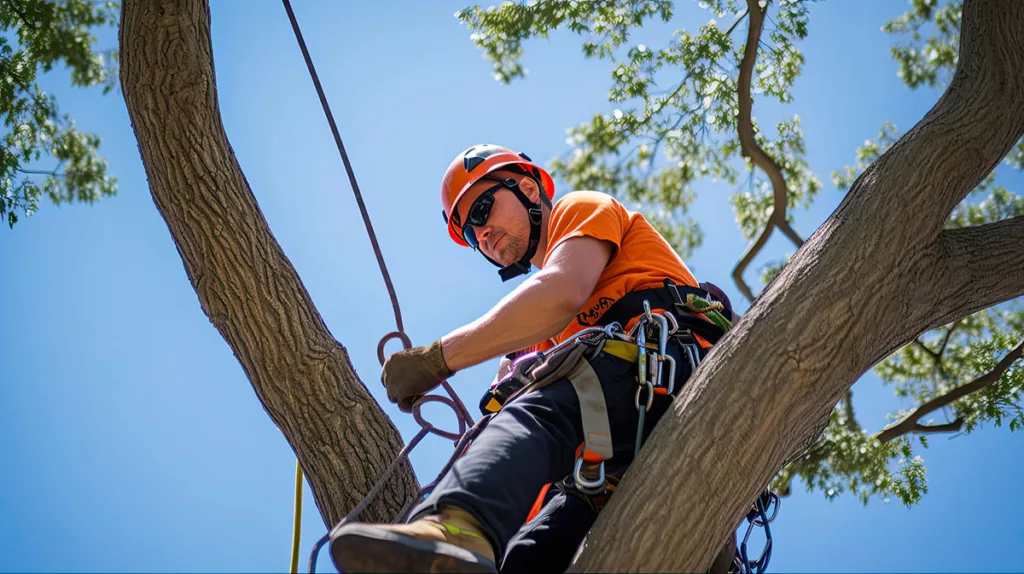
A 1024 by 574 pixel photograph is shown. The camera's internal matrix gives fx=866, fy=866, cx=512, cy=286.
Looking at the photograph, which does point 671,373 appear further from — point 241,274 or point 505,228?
point 241,274

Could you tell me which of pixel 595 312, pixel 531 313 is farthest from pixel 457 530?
pixel 595 312

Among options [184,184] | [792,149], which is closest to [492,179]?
[184,184]

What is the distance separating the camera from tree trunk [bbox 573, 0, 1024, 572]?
1.95 metres

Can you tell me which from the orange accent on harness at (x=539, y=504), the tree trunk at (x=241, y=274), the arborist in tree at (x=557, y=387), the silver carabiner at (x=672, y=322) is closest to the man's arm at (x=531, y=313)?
the arborist in tree at (x=557, y=387)

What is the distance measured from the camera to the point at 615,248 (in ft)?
8.70

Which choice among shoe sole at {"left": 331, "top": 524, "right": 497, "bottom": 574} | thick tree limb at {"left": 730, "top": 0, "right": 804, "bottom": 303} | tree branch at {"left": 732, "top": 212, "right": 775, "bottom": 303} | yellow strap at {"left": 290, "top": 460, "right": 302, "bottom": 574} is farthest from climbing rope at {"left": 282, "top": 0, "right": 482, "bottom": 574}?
tree branch at {"left": 732, "top": 212, "right": 775, "bottom": 303}

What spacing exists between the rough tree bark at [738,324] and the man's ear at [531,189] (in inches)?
35.0

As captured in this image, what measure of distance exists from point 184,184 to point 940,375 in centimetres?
565

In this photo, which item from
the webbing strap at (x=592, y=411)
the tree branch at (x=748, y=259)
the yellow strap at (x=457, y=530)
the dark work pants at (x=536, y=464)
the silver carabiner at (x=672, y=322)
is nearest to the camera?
the yellow strap at (x=457, y=530)

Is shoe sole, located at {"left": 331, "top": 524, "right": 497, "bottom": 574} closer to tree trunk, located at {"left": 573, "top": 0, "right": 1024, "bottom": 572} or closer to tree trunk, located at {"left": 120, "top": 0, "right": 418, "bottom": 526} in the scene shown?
tree trunk, located at {"left": 573, "top": 0, "right": 1024, "bottom": 572}

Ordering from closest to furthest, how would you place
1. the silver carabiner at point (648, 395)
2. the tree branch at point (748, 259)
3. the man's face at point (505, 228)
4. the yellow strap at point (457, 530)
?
1. the yellow strap at point (457, 530)
2. the silver carabiner at point (648, 395)
3. the man's face at point (505, 228)
4. the tree branch at point (748, 259)

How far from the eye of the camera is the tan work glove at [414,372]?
2.47m

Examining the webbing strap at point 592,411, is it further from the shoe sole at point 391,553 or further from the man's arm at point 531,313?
the shoe sole at point 391,553

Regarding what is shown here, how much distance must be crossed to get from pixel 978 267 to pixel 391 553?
201cm
